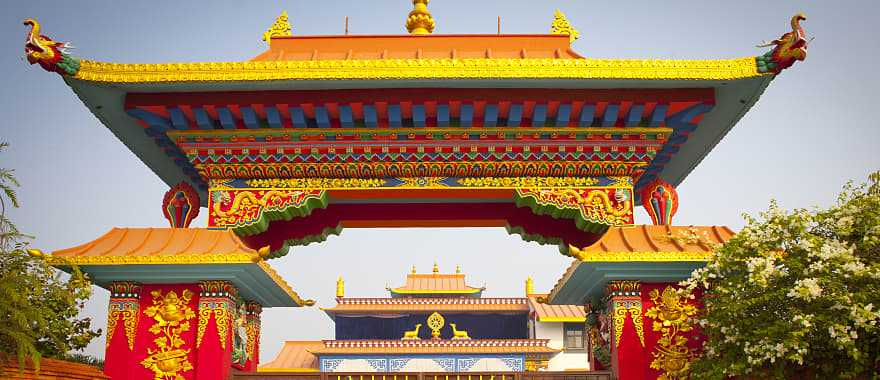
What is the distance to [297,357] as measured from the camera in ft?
A: 152

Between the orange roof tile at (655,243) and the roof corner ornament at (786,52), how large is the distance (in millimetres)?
2064

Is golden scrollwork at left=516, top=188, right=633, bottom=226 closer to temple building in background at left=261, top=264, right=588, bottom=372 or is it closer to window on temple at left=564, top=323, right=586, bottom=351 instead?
temple building in background at left=261, top=264, right=588, bottom=372

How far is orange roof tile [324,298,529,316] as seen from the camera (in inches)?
1694

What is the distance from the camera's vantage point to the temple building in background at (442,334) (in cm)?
3925

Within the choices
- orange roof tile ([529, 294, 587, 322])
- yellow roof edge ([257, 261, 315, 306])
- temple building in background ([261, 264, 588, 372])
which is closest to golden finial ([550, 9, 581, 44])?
yellow roof edge ([257, 261, 315, 306])

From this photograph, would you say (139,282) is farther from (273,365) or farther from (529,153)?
(273,365)

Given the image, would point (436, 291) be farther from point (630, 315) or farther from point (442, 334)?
point (630, 315)

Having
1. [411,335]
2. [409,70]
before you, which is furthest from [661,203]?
[411,335]

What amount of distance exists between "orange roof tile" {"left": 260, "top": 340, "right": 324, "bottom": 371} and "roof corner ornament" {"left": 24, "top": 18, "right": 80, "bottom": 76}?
36315 millimetres

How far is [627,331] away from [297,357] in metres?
38.8

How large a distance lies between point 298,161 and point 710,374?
5.58 meters

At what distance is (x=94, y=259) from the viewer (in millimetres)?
9492

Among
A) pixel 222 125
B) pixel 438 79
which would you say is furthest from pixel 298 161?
pixel 438 79

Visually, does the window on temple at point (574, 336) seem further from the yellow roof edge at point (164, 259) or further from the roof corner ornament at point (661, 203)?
the yellow roof edge at point (164, 259)
